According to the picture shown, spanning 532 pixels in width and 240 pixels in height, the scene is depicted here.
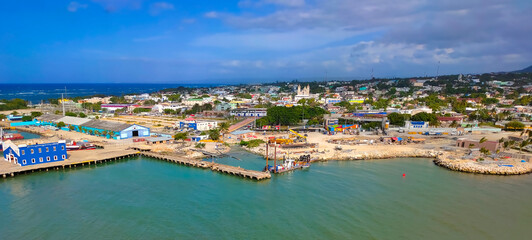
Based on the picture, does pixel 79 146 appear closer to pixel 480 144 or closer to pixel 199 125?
pixel 199 125

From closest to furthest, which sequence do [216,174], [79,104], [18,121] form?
[216,174]
[18,121]
[79,104]

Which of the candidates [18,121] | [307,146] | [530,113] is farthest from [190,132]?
[530,113]

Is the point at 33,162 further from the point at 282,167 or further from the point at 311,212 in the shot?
the point at 311,212

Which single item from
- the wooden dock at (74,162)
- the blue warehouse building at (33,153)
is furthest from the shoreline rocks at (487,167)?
the blue warehouse building at (33,153)

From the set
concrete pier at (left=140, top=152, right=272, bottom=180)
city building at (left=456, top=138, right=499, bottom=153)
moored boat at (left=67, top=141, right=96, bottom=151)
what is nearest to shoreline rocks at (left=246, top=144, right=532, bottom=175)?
city building at (left=456, top=138, right=499, bottom=153)

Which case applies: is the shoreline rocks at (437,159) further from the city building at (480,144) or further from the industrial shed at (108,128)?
the industrial shed at (108,128)

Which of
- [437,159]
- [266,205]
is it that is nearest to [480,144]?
[437,159]
